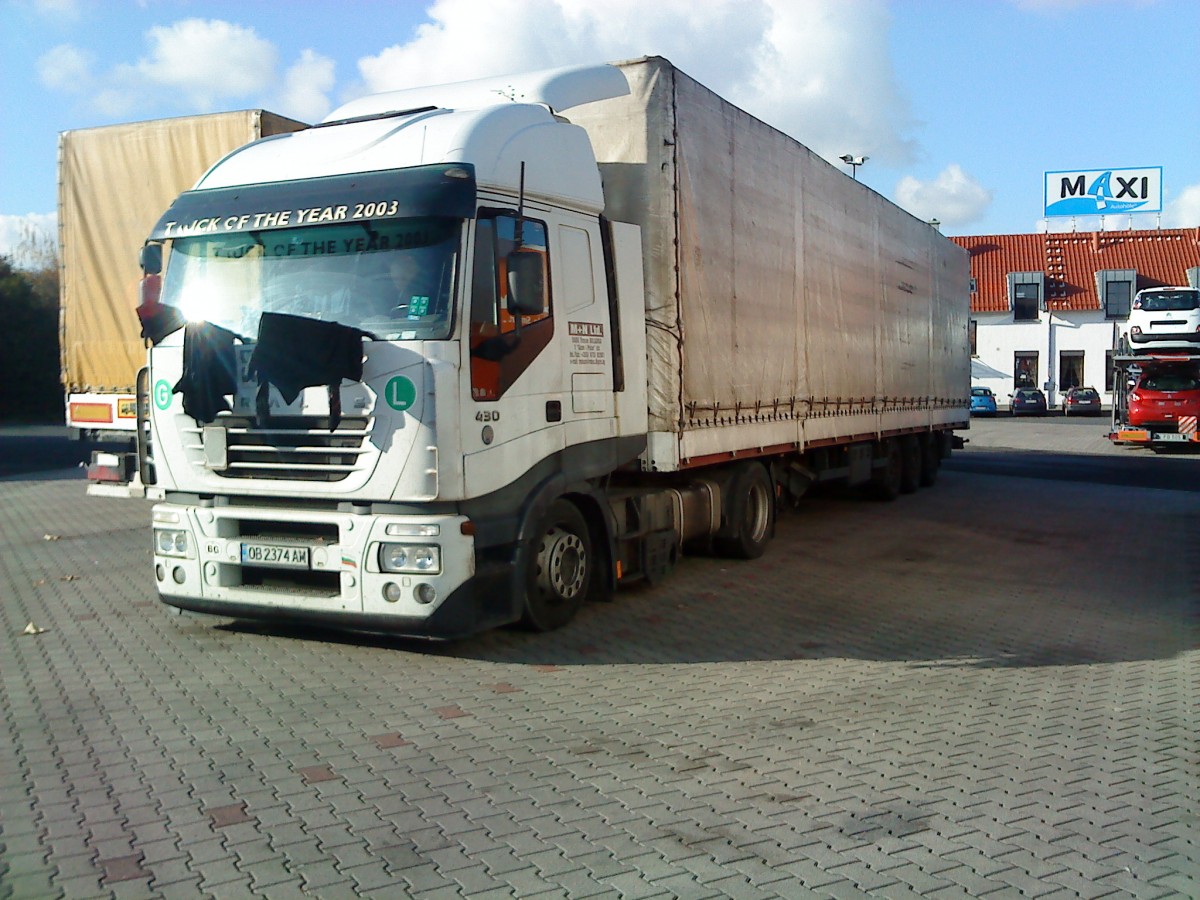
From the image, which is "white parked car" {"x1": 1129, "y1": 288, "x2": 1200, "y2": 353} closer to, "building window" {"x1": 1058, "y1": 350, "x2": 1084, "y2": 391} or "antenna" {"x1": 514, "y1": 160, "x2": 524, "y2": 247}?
"building window" {"x1": 1058, "y1": 350, "x2": 1084, "y2": 391}

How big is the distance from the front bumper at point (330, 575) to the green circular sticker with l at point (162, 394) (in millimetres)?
689

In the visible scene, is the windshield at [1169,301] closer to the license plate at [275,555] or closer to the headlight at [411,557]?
the headlight at [411,557]

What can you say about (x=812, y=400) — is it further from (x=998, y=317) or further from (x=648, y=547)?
(x=998, y=317)

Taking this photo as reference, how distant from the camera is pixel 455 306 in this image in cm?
693

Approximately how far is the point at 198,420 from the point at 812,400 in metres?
7.19

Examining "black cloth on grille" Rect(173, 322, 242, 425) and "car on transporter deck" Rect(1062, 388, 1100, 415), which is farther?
"car on transporter deck" Rect(1062, 388, 1100, 415)

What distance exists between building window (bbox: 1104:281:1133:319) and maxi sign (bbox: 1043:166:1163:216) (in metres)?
5.22

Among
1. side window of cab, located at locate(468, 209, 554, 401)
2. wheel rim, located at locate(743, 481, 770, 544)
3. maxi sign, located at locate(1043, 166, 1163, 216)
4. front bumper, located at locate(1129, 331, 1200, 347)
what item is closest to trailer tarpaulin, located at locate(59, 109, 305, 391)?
side window of cab, located at locate(468, 209, 554, 401)

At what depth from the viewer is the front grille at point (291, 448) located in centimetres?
700

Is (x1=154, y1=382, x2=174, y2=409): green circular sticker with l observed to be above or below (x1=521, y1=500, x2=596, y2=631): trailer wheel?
above

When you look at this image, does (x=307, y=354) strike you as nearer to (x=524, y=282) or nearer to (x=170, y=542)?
(x=524, y=282)

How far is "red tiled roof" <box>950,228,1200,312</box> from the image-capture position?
58.1 meters

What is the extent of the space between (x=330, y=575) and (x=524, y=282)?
2.19 meters

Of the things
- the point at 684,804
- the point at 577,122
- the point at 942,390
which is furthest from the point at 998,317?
the point at 684,804
